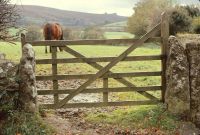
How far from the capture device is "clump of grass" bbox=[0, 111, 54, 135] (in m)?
11.2

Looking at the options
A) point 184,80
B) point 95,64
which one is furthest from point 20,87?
point 184,80

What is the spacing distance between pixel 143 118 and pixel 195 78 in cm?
171

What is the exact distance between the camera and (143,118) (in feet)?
41.2

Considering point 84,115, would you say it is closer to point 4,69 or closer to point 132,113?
point 132,113

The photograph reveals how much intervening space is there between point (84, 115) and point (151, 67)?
9.39 meters

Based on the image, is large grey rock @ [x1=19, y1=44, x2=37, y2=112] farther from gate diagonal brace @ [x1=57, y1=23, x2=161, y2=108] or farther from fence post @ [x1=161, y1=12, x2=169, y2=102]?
fence post @ [x1=161, y1=12, x2=169, y2=102]

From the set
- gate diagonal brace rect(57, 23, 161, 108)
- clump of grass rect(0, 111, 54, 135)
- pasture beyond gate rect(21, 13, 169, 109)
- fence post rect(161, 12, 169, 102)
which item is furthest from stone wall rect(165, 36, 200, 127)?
clump of grass rect(0, 111, 54, 135)

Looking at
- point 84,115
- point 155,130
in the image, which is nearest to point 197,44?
point 155,130

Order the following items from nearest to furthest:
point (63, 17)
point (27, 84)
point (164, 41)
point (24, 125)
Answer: point (24, 125) < point (27, 84) < point (164, 41) < point (63, 17)

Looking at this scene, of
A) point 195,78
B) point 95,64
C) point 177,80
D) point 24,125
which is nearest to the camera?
point 24,125

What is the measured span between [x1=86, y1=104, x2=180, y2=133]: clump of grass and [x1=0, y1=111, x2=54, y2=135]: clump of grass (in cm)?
169

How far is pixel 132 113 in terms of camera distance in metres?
12.9

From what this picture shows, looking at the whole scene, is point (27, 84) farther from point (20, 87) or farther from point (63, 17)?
point (63, 17)

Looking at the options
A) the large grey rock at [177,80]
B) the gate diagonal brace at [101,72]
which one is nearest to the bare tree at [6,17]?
the gate diagonal brace at [101,72]
